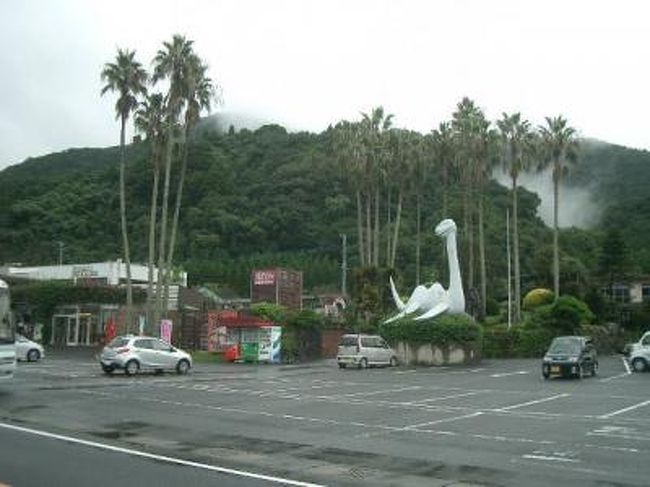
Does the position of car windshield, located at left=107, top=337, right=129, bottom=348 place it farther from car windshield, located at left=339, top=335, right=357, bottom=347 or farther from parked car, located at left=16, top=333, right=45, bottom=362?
car windshield, located at left=339, top=335, right=357, bottom=347

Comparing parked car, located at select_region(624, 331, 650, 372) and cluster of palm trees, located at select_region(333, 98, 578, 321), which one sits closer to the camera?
parked car, located at select_region(624, 331, 650, 372)

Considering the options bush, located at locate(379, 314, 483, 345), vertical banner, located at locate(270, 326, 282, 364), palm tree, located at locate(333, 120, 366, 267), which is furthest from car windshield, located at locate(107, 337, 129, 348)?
palm tree, located at locate(333, 120, 366, 267)

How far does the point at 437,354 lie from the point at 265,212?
58.7m

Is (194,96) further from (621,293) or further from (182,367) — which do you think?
(621,293)

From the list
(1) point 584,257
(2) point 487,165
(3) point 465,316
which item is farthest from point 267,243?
(3) point 465,316

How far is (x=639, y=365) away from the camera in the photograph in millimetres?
39531

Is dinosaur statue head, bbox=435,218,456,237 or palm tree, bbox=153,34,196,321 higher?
palm tree, bbox=153,34,196,321

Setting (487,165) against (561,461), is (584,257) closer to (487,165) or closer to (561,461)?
(487,165)

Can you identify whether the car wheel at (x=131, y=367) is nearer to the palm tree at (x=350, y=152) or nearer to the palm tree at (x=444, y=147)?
the palm tree at (x=350, y=152)

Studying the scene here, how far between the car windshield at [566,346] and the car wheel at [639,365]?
17.3 feet

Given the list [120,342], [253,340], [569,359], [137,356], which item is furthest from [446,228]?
[120,342]

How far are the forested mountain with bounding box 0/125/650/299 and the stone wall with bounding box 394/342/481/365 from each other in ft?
103

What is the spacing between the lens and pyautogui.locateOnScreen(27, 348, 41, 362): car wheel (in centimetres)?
4323

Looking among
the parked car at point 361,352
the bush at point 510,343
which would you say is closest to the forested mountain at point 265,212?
the bush at point 510,343
